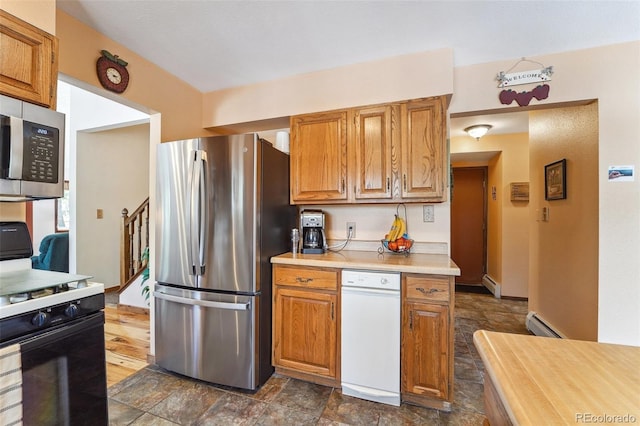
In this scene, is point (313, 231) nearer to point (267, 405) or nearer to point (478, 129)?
point (267, 405)

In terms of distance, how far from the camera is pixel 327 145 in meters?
2.26

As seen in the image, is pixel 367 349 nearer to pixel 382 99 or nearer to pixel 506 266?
pixel 382 99

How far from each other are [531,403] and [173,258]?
2.18m

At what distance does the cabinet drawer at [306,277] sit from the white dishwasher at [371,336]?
94 millimetres

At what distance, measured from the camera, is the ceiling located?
5.35 ft

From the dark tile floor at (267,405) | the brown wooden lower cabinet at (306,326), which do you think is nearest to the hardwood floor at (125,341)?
the dark tile floor at (267,405)

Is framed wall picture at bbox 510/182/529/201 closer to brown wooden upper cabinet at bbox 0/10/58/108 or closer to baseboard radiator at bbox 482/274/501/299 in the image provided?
baseboard radiator at bbox 482/274/501/299

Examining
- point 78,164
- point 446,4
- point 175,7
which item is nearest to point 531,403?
point 446,4

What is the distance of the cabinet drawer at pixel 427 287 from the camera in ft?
5.50

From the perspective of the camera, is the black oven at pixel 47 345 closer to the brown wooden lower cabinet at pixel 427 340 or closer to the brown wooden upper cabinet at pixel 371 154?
the brown wooden upper cabinet at pixel 371 154

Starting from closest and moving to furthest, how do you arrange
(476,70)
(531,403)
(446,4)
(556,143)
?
(531,403) < (446,4) < (476,70) < (556,143)

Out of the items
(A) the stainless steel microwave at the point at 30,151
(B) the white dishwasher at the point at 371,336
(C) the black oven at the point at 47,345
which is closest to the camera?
(C) the black oven at the point at 47,345

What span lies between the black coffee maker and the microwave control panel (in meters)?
1.57

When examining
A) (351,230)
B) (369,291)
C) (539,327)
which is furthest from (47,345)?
(539,327)
